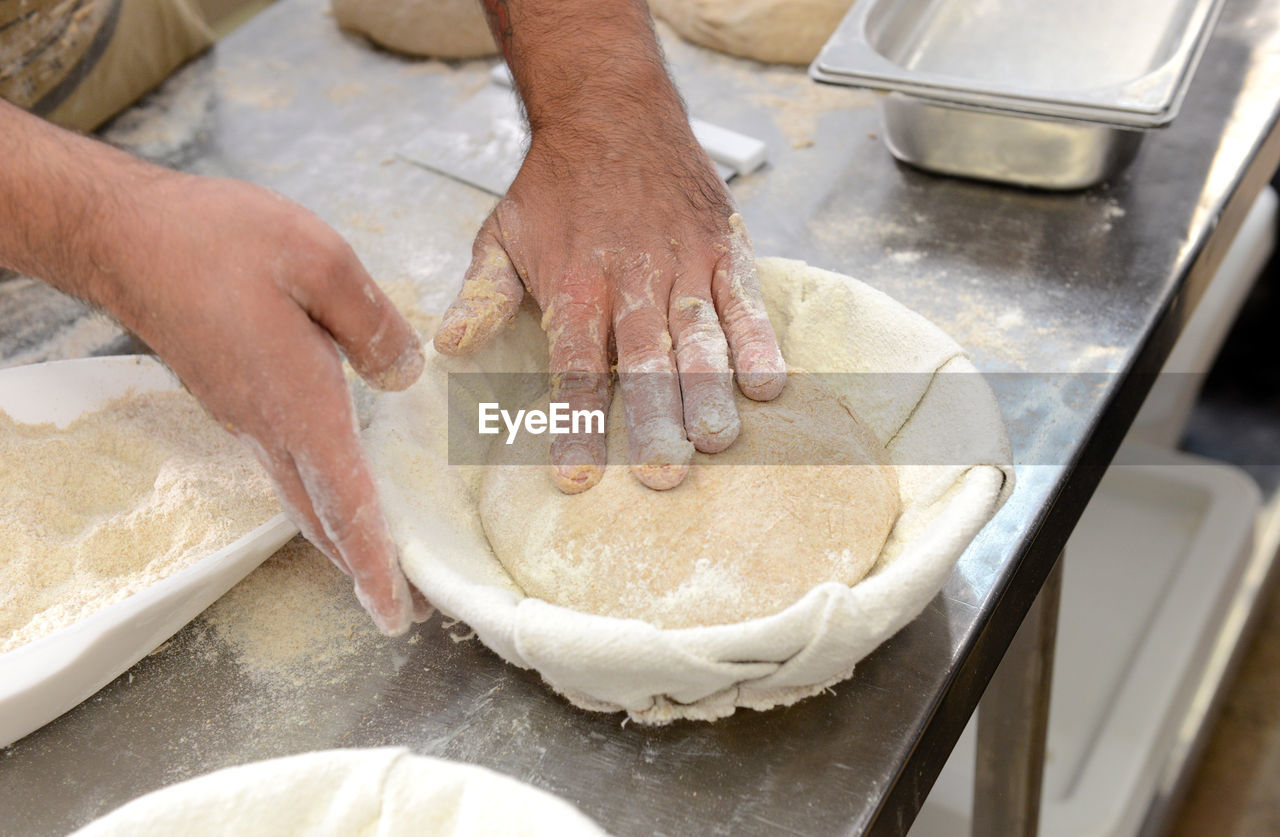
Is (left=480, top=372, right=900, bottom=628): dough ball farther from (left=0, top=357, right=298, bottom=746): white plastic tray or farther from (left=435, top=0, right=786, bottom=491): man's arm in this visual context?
(left=0, top=357, right=298, bottom=746): white plastic tray

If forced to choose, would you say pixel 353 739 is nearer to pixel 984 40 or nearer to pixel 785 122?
pixel 785 122

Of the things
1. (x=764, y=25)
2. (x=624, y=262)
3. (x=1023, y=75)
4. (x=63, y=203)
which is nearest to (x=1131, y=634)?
(x=1023, y=75)

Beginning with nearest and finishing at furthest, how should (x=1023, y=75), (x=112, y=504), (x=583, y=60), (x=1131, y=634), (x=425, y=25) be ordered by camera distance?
(x=112, y=504)
(x=583, y=60)
(x=1023, y=75)
(x=425, y=25)
(x=1131, y=634)

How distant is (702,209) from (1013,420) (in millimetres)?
511

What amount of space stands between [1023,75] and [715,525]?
1.25 metres

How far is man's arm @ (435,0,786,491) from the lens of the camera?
1132 mm

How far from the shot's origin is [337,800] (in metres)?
0.84

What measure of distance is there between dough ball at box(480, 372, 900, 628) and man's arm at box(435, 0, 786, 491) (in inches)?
1.1

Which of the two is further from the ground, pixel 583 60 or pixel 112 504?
pixel 583 60

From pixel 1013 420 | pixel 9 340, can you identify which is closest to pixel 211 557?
pixel 9 340

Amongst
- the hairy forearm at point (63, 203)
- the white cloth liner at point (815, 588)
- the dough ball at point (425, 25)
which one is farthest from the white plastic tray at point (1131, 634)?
the dough ball at point (425, 25)

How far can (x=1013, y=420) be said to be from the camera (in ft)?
4.37

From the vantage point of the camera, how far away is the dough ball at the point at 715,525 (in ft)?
3.27

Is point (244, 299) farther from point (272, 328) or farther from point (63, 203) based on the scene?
point (63, 203)
